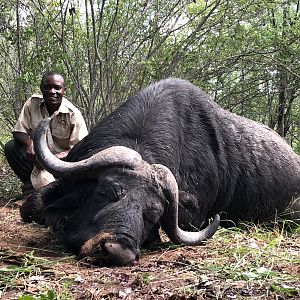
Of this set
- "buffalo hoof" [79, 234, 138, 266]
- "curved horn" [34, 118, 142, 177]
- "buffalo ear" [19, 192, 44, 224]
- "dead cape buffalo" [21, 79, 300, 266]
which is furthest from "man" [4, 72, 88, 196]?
"buffalo hoof" [79, 234, 138, 266]

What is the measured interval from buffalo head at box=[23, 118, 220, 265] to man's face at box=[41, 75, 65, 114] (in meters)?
2.01

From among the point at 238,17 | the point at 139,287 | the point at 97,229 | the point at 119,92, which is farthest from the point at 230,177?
the point at 238,17

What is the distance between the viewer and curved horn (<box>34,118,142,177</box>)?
16.0 feet

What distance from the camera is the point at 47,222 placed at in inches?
210

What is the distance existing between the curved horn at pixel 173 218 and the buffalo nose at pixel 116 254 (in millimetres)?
748

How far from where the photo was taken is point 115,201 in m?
4.68

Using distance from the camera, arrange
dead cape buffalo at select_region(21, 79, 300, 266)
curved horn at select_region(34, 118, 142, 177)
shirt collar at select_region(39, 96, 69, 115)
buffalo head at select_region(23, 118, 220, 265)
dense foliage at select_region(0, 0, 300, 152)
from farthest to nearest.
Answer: dense foliage at select_region(0, 0, 300, 152), shirt collar at select_region(39, 96, 69, 115), curved horn at select_region(34, 118, 142, 177), dead cape buffalo at select_region(21, 79, 300, 266), buffalo head at select_region(23, 118, 220, 265)

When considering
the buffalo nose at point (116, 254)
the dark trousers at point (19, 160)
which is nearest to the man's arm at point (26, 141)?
the dark trousers at point (19, 160)

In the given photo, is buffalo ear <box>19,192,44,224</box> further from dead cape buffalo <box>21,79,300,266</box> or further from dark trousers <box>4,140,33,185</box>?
dark trousers <box>4,140,33,185</box>

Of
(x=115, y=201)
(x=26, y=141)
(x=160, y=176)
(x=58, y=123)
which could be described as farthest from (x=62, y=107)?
(x=115, y=201)

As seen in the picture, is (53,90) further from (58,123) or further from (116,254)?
(116,254)

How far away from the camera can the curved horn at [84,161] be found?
4.87 m

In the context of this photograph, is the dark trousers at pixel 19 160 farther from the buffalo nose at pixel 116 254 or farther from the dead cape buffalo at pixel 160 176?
the buffalo nose at pixel 116 254

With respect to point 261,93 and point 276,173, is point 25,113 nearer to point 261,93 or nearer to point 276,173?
point 276,173
